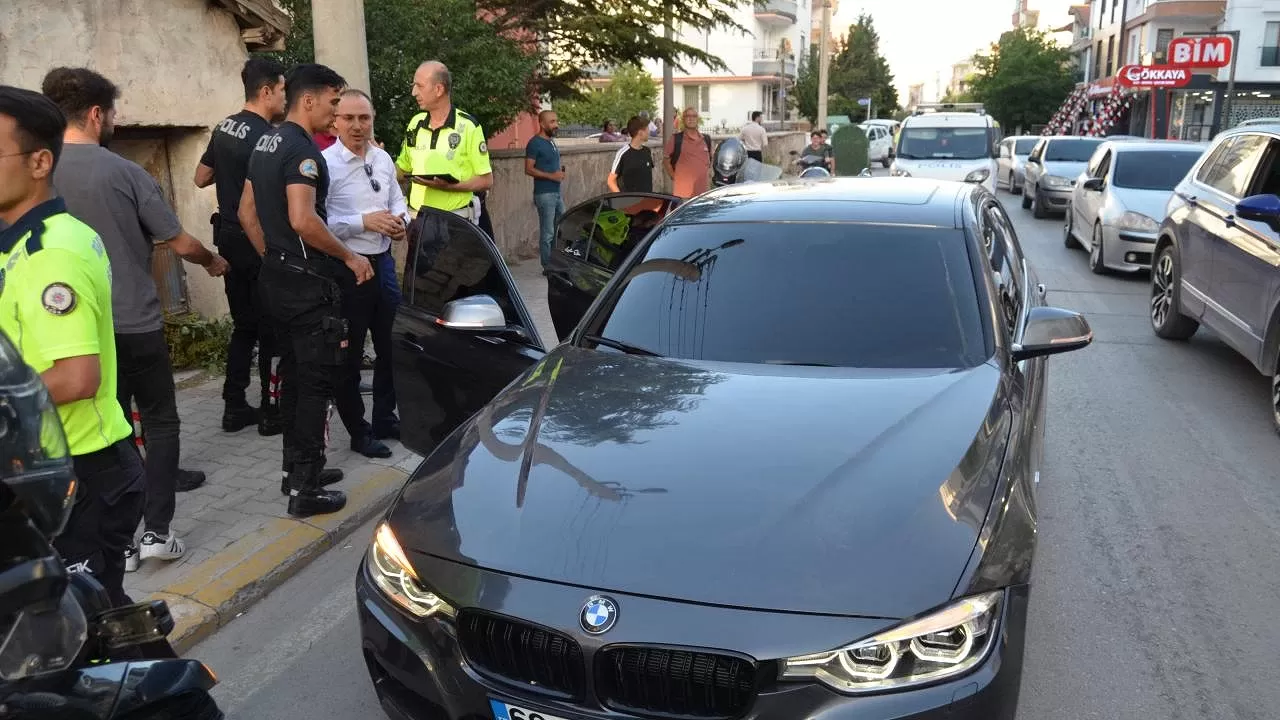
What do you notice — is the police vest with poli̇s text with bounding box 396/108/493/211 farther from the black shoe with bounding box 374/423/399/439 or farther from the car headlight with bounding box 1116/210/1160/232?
the car headlight with bounding box 1116/210/1160/232

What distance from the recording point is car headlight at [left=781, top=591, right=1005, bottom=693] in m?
2.29

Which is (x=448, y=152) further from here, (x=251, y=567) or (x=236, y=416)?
(x=251, y=567)

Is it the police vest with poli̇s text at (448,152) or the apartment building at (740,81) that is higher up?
the apartment building at (740,81)

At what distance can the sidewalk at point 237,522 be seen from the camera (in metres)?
4.15

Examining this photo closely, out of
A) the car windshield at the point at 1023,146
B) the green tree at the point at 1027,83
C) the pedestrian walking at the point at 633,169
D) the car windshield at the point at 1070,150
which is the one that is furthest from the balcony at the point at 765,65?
the pedestrian walking at the point at 633,169

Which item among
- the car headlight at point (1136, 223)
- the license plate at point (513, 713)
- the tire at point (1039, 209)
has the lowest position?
the tire at point (1039, 209)

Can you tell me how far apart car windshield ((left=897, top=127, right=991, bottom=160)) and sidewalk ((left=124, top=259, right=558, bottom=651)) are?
1600cm

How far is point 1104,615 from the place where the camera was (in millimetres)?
4000

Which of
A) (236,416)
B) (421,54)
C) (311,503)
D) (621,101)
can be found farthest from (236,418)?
(621,101)

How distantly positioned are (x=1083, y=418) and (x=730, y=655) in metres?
5.09

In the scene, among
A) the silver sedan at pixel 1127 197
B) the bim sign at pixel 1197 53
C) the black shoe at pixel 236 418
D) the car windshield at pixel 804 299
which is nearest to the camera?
the car windshield at pixel 804 299

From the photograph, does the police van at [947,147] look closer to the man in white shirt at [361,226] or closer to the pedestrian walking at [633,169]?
the pedestrian walking at [633,169]

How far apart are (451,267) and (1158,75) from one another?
37654mm

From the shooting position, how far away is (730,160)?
13.3 meters
